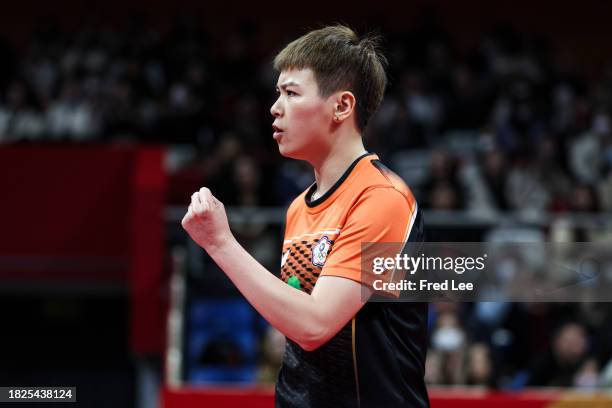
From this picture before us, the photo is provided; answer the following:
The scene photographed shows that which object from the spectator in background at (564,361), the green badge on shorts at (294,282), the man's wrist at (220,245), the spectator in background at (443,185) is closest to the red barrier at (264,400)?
the spectator in background at (564,361)

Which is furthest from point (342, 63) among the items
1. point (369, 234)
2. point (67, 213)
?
point (67, 213)

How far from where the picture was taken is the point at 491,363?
7.25 metres

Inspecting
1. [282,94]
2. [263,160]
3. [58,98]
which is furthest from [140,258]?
[282,94]

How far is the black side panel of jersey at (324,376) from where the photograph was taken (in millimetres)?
2738

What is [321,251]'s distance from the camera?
2.81m

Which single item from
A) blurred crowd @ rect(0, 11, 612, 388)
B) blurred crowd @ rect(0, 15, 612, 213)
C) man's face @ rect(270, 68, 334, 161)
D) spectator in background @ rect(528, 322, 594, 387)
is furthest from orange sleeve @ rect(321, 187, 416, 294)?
blurred crowd @ rect(0, 15, 612, 213)

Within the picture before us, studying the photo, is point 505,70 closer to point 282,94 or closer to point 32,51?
point 32,51

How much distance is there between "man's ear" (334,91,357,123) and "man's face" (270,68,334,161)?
0.8 inches

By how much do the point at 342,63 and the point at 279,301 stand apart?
0.76m

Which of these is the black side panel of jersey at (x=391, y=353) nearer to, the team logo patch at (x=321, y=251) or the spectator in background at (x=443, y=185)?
the team logo patch at (x=321, y=251)

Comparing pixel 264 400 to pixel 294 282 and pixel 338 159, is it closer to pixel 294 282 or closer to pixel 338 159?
pixel 294 282

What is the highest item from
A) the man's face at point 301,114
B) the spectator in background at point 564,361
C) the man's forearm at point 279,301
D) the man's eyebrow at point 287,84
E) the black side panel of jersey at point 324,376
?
the man's eyebrow at point 287,84

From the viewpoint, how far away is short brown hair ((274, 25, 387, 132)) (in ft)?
9.33

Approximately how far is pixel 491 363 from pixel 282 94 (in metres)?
4.85
